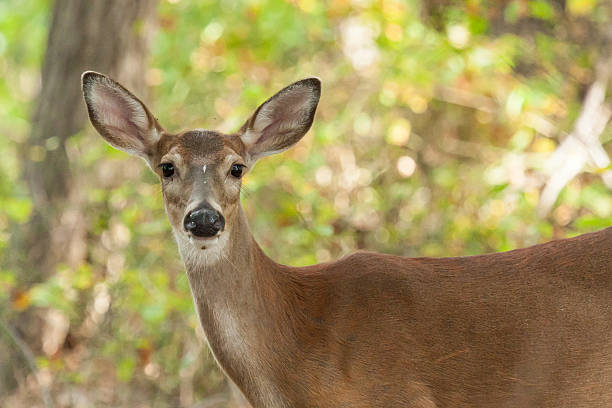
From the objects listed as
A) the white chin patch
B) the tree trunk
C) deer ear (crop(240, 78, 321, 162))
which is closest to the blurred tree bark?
the tree trunk

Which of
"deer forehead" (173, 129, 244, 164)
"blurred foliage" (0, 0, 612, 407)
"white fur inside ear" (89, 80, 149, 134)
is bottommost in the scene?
"blurred foliage" (0, 0, 612, 407)

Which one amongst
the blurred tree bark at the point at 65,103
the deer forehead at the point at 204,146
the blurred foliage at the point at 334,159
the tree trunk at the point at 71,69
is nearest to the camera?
the deer forehead at the point at 204,146

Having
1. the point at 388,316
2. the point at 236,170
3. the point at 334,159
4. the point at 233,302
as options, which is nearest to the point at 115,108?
the point at 236,170

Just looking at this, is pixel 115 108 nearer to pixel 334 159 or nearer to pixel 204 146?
pixel 204 146

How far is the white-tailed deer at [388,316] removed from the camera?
4242 millimetres

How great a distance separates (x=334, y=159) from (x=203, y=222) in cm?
497

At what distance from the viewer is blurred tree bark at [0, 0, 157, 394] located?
777 cm

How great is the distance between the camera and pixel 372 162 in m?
8.94

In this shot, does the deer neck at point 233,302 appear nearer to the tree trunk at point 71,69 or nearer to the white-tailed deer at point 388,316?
the white-tailed deer at point 388,316

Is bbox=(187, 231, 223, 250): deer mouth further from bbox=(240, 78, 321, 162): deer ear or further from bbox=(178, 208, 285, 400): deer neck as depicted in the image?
bbox=(240, 78, 321, 162): deer ear

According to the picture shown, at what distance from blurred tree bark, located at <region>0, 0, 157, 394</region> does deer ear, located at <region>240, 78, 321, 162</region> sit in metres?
3.32

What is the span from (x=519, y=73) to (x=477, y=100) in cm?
49

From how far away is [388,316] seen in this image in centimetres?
443

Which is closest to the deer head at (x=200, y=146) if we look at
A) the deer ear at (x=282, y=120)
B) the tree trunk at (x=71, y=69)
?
the deer ear at (x=282, y=120)
